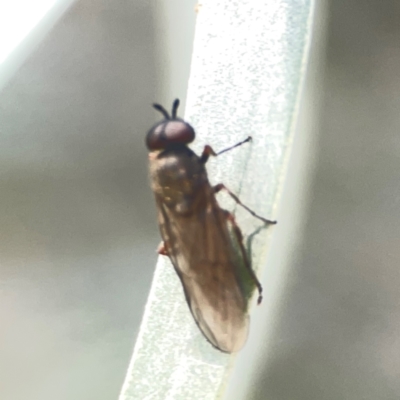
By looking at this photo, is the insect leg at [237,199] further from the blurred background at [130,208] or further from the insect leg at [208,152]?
the blurred background at [130,208]

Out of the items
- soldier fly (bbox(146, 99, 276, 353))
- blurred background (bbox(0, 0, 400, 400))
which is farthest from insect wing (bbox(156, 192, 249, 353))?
blurred background (bbox(0, 0, 400, 400))

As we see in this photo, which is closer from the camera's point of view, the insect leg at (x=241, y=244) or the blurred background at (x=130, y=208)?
the insect leg at (x=241, y=244)

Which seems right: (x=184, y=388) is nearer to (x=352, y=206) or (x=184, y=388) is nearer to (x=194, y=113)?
(x=194, y=113)

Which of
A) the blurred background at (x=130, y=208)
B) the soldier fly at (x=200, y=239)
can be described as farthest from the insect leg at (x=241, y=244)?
the blurred background at (x=130, y=208)

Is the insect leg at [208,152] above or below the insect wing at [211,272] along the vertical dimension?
above

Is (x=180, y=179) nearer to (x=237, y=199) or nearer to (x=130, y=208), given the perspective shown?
(x=237, y=199)

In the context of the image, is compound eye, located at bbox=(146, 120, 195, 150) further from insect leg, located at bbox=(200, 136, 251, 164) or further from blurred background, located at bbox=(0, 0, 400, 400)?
blurred background, located at bbox=(0, 0, 400, 400)
